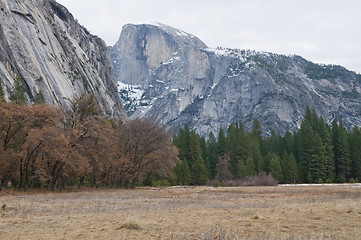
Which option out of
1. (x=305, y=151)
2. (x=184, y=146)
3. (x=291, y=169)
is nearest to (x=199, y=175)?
(x=184, y=146)

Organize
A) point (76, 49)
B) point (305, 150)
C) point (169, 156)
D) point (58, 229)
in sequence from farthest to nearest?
point (76, 49) < point (305, 150) < point (169, 156) < point (58, 229)

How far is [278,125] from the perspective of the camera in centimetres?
19712

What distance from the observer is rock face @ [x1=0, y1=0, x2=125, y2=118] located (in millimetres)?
73000

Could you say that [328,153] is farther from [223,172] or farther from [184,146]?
[184,146]

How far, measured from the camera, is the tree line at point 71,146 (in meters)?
32.3

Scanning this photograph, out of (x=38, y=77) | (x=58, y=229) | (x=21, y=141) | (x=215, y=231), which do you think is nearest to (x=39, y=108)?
(x=21, y=141)

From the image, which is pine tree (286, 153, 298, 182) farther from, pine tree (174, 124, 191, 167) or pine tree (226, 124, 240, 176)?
pine tree (174, 124, 191, 167)

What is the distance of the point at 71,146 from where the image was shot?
118ft

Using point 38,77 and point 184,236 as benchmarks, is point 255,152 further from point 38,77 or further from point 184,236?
point 184,236

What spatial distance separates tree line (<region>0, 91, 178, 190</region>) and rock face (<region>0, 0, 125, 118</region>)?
2174 centimetres

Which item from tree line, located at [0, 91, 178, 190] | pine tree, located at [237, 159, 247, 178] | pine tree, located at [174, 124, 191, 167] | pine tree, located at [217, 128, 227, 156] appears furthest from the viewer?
pine tree, located at [217, 128, 227, 156]

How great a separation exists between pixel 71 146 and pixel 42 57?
2292 inches

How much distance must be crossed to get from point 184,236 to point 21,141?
33061mm

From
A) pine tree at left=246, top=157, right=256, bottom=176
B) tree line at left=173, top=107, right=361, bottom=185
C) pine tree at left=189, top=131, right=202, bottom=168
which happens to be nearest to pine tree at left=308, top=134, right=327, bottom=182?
tree line at left=173, top=107, right=361, bottom=185
